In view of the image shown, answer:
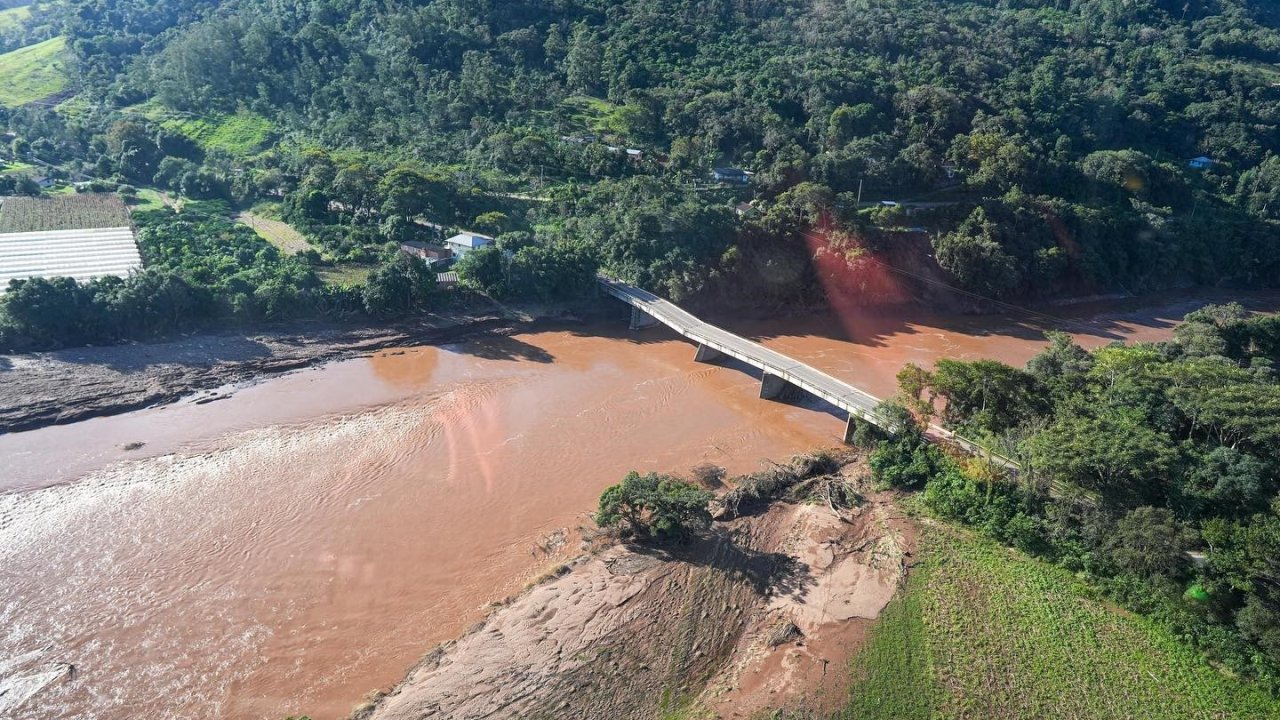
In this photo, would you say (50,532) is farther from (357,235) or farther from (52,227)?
(52,227)

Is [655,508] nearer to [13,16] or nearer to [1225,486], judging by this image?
[1225,486]

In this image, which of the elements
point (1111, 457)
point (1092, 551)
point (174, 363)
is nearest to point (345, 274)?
point (174, 363)

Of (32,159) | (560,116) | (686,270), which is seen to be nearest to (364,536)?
(686,270)

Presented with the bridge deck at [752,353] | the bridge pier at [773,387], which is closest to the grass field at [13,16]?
the bridge deck at [752,353]

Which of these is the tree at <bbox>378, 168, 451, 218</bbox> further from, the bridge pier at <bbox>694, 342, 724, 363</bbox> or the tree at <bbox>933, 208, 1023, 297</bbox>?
the tree at <bbox>933, 208, 1023, 297</bbox>

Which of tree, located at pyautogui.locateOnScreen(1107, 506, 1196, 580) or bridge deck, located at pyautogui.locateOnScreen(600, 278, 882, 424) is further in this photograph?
bridge deck, located at pyautogui.locateOnScreen(600, 278, 882, 424)

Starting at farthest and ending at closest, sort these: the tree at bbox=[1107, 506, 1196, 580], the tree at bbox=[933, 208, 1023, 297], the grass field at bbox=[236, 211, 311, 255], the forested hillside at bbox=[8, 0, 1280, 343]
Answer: the forested hillside at bbox=[8, 0, 1280, 343]
the tree at bbox=[933, 208, 1023, 297]
the grass field at bbox=[236, 211, 311, 255]
the tree at bbox=[1107, 506, 1196, 580]

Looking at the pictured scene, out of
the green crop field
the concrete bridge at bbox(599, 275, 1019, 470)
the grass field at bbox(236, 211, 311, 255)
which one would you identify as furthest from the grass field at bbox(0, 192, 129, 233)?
the green crop field
